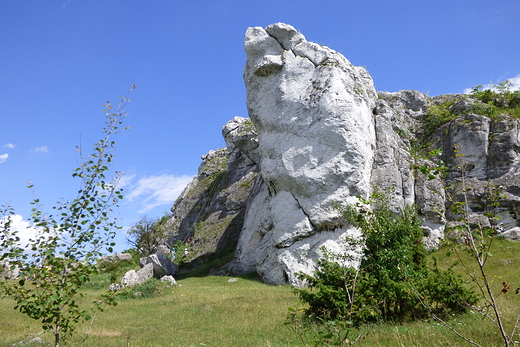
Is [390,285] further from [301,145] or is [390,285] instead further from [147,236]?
[147,236]

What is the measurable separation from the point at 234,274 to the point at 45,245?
77.0ft

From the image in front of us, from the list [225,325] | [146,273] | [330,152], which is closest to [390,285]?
[225,325]

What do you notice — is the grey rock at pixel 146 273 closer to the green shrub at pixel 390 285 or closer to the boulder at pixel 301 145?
the boulder at pixel 301 145

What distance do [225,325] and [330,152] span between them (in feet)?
50.3

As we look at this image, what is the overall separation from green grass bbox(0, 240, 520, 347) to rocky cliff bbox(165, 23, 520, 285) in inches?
198

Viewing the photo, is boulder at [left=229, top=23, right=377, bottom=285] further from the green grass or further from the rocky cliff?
the green grass

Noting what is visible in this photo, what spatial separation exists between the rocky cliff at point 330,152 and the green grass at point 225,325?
5.04 meters

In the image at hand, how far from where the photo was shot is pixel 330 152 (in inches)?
936

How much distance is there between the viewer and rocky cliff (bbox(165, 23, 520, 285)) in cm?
2325

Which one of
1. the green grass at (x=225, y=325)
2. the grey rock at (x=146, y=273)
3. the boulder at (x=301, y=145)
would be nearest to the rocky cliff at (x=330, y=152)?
the boulder at (x=301, y=145)

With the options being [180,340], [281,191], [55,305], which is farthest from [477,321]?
[281,191]

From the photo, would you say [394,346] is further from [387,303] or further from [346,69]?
[346,69]

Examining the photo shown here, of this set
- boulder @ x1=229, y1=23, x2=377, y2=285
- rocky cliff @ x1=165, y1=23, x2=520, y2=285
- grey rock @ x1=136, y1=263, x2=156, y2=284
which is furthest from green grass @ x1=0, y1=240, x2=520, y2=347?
grey rock @ x1=136, y1=263, x2=156, y2=284

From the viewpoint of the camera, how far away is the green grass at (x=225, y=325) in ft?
26.3
